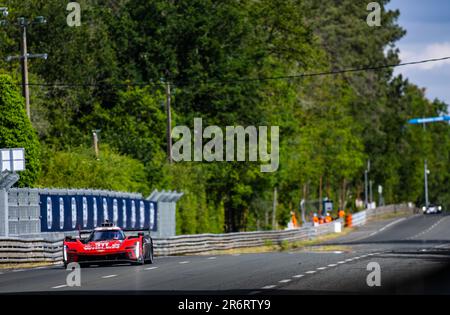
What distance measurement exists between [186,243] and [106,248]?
19857 millimetres

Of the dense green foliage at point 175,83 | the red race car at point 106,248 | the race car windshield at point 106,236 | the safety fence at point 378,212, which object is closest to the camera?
the red race car at point 106,248

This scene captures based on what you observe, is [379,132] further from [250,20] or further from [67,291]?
[67,291]

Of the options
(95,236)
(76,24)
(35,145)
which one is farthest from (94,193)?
(76,24)

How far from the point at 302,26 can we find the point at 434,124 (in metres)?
112

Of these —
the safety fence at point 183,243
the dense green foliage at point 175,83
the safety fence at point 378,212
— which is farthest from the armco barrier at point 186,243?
the safety fence at point 378,212

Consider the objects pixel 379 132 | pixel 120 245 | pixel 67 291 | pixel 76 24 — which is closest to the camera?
pixel 67 291

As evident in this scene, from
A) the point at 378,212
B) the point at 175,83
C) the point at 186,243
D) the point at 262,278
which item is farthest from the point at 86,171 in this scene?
the point at 378,212

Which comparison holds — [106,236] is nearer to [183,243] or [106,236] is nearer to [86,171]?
[183,243]

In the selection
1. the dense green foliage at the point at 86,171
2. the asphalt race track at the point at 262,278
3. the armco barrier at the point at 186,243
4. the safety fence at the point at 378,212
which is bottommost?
the safety fence at the point at 378,212

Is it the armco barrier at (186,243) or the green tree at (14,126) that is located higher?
the green tree at (14,126)

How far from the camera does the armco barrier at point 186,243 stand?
1486 inches

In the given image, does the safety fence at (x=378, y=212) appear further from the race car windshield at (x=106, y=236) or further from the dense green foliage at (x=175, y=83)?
the race car windshield at (x=106, y=236)

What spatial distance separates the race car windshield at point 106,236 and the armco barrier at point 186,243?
4.84 metres
